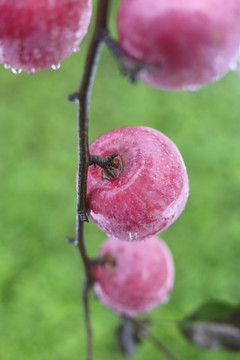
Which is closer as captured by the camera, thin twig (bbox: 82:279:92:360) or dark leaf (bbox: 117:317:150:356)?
thin twig (bbox: 82:279:92:360)

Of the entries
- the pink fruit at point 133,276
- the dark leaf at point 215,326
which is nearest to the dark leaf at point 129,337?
the dark leaf at point 215,326

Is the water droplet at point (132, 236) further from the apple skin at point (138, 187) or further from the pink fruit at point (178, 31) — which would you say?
the pink fruit at point (178, 31)

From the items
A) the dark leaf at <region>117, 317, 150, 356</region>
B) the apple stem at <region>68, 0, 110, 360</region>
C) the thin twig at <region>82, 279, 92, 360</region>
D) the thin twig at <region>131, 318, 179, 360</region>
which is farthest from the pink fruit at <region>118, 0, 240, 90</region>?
the dark leaf at <region>117, 317, 150, 356</region>

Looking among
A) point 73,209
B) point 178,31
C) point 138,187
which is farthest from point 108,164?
point 73,209

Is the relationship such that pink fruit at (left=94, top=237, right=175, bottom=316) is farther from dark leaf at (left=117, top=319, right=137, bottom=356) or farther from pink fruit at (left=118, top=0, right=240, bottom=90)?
pink fruit at (left=118, top=0, right=240, bottom=90)

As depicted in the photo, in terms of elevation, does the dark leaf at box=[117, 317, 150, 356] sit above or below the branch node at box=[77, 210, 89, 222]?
below
